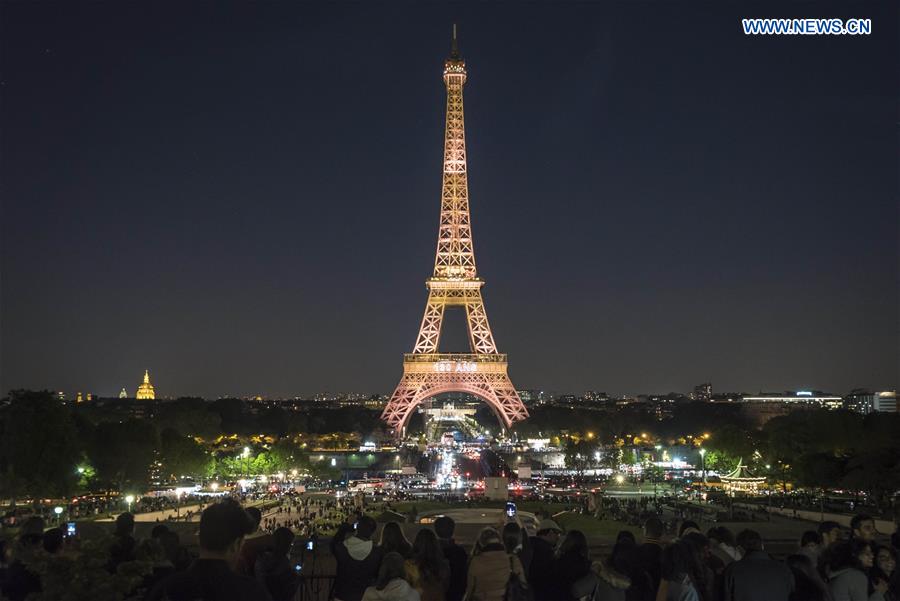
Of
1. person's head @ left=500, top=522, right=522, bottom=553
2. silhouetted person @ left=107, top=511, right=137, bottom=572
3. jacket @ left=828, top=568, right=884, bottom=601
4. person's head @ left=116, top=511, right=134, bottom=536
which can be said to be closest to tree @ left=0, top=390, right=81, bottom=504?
person's head @ left=116, top=511, right=134, bottom=536

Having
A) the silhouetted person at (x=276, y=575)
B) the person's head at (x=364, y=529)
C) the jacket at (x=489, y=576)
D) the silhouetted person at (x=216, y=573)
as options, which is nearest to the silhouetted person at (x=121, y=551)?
the silhouetted person at (x=276, y=575)

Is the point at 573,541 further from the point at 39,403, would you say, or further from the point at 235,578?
the point at 39,403

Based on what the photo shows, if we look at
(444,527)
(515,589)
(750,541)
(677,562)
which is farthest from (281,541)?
(750,541)

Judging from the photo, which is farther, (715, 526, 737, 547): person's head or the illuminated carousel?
the illuminated carousel

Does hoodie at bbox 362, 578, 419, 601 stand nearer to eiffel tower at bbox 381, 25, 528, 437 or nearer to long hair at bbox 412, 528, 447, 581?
long hair at bbox 412, 528, 447, 581

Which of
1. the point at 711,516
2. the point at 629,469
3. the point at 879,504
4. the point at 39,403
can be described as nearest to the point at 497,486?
the point at 711,516

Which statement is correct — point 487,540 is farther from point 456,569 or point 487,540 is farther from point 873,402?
point 873,402
